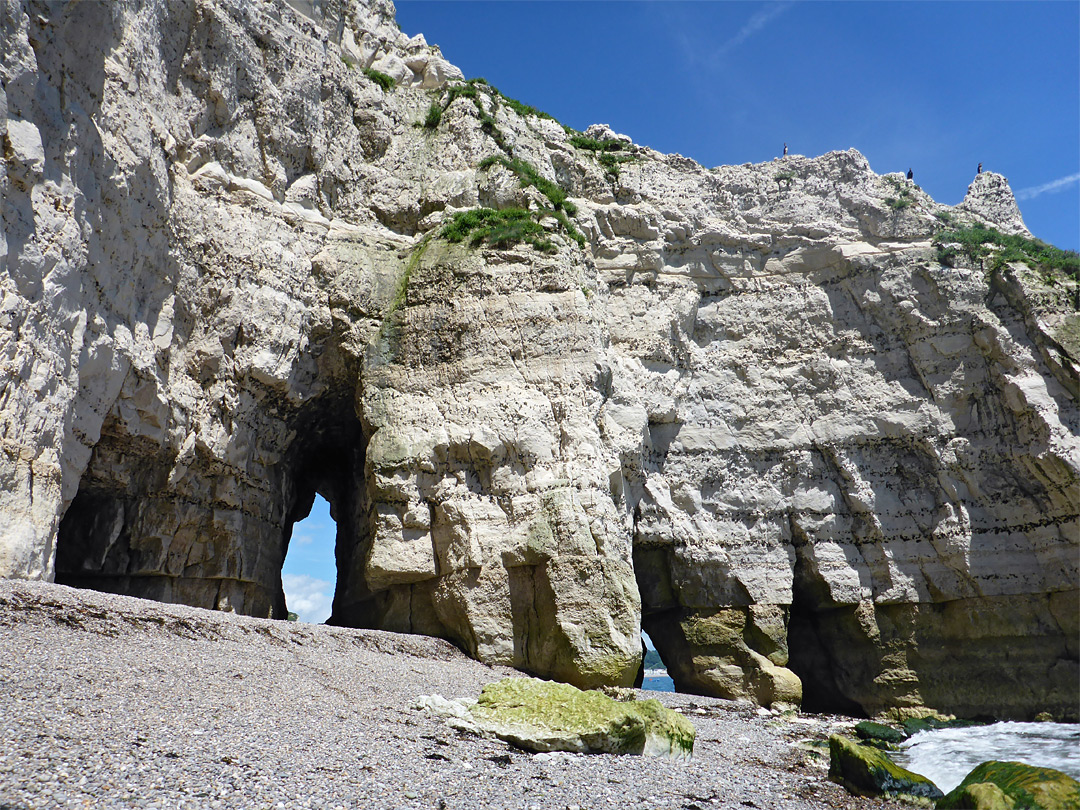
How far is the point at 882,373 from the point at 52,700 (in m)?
21.0

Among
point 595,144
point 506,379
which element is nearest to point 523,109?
point 595,144

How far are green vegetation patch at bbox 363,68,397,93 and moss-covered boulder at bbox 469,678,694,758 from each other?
18.5 metres

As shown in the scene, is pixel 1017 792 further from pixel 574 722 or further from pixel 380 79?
pixel 380 79

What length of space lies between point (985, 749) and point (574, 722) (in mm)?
9991

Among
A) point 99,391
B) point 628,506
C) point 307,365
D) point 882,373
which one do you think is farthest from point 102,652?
point 882,373

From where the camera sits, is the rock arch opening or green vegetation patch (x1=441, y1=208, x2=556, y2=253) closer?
the rock arch opening

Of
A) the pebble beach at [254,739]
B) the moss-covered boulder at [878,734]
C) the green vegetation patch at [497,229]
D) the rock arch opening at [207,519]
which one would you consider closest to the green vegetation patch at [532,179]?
the green vegetation patch at [497,229]

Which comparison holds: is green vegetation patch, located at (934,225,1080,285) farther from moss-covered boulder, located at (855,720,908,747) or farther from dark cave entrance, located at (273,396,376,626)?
dark cave entrance, located at (273,396,376,626)

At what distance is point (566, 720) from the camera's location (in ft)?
26.8

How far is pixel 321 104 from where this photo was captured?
1861 centimetres

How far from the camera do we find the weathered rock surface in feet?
26.0

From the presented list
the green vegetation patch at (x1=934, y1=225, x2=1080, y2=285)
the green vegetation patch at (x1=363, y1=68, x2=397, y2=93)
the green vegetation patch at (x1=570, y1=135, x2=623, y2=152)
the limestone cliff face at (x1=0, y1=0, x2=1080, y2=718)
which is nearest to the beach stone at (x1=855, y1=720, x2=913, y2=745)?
the limestone cliff face at (x1=0, y1=0, x2=1080, y2=718)

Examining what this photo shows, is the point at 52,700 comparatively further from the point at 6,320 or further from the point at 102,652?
the point at 6,320

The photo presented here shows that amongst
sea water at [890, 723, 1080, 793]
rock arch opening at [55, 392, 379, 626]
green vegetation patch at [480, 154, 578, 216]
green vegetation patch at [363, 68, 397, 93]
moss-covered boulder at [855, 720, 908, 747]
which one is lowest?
moss-covered boulder at [855, 720, 908, 747]
